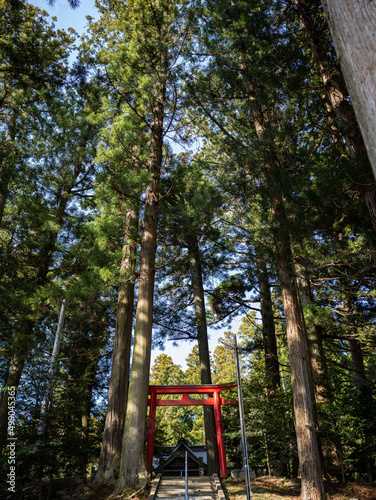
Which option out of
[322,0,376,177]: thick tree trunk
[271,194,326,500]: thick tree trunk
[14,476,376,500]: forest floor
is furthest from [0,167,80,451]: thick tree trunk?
[322,0,376,177]: thick tree trunk

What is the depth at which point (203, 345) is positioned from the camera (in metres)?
10.6

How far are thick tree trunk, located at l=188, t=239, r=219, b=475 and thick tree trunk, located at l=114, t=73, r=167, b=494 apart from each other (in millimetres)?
2643

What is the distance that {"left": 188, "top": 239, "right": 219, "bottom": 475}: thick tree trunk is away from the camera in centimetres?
942

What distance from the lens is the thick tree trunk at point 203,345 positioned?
9422 millimetres

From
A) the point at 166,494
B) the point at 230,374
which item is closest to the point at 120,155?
the point at 166,494

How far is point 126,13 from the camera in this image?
10.0 metres

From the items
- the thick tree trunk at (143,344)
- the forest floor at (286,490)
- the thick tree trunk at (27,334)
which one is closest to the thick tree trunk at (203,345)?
the forest floor at (286,490)

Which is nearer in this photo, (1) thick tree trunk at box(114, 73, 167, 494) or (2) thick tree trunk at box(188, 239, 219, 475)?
(1) thick tree trunk at box(114, 73, 167, 494)

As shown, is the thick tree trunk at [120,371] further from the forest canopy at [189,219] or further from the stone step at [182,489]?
the stone step at [182,489]

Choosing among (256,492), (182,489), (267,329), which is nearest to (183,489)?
(182,489)

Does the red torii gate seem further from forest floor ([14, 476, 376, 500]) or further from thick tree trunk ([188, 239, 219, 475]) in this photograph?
thick tree trunk ([188, 239, 219, 475])

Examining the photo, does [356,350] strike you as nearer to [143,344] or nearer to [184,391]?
[184,391]

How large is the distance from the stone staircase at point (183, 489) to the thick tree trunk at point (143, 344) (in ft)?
1.15

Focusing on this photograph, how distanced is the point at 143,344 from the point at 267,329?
5.18 metres
